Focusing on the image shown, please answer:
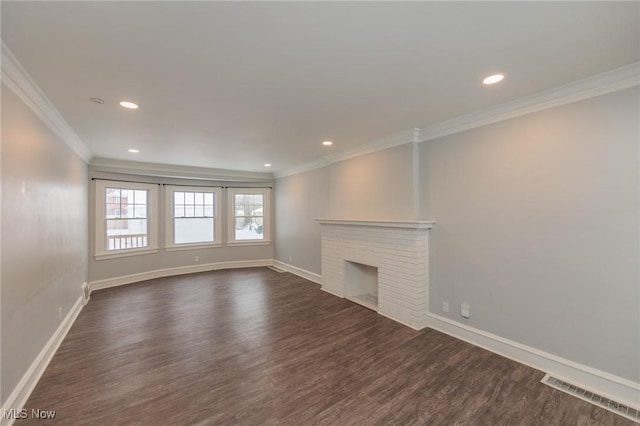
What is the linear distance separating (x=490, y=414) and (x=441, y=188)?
232 centimetres

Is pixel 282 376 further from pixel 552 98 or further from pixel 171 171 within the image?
pixel 171 171

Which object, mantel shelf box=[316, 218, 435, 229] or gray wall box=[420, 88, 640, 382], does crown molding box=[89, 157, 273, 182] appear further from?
gray wall box=[420, 88, 640, 382]

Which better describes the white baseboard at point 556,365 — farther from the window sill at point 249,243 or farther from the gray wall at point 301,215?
the window sill at point 249,243

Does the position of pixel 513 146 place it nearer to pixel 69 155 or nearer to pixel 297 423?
pixel 297 423

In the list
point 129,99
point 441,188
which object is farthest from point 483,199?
point 129,99

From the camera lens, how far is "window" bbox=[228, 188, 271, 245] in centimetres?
716

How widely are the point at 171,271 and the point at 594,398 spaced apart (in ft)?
23.5

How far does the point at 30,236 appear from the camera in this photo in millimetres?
2289

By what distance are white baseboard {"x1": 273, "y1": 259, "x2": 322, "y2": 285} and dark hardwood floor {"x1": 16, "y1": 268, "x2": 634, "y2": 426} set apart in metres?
1.75

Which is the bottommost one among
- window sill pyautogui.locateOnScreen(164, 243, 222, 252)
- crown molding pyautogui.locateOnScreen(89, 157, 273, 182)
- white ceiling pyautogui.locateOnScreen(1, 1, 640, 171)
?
window sill pyautogui.locateOnScreen(164, 243, 222, 252)

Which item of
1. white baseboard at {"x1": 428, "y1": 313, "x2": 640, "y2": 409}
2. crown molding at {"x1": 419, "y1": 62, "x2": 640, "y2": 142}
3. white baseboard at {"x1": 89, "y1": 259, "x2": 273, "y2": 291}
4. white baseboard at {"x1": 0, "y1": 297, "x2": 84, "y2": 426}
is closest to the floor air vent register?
white baseboard at {"x1": 428, "y1": 313, "x2": 640, "y2": 409}

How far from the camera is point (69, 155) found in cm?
358

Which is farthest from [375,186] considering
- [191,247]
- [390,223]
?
[191,247]

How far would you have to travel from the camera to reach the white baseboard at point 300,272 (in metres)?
5.70
